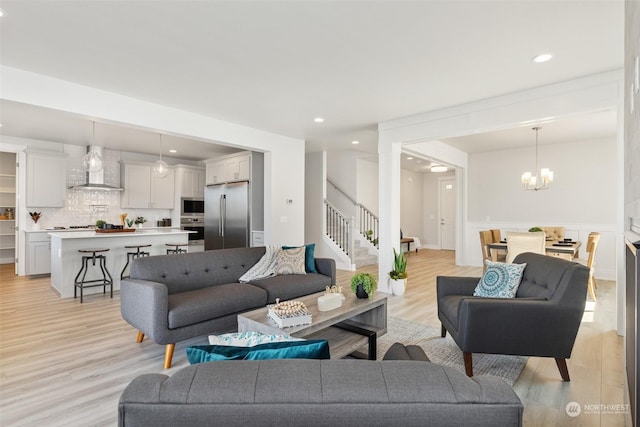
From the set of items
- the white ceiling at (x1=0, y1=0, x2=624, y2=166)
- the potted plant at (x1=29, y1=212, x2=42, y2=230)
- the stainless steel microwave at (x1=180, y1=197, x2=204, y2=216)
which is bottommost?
the potted plant at (x1=29, y1=212, x2=42, y2=230)

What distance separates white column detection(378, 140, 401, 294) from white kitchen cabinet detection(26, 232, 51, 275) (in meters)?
6.26

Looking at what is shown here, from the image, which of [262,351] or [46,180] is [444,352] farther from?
[46,180]

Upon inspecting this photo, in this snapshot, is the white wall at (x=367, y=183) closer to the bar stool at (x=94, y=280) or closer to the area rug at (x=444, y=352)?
the area rug at (x=444, y=352)

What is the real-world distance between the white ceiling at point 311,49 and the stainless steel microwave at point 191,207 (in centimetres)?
432

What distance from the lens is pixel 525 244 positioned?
15.7 feet

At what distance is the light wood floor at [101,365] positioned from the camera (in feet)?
6.88

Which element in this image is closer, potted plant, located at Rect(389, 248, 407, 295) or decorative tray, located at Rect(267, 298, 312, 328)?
decorative tray, located at Rect(267, 298, 312, 328)

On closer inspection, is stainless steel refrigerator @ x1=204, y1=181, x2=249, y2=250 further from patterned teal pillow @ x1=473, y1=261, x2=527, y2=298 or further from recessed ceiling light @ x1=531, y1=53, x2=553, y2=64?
recessed ceiling light @ x1=531, y1=53, x2=553, y2=64

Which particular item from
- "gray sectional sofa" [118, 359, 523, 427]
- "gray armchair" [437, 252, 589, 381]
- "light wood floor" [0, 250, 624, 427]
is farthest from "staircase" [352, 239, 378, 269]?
"gray sectional sofa" [118, 359, 523, 427]

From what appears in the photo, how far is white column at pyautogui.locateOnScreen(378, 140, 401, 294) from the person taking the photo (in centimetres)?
528

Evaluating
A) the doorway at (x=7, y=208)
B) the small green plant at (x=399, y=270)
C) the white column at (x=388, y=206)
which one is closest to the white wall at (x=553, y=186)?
the white column at (x=388, y=206)

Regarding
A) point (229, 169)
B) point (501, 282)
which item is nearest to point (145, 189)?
point (229, 169)

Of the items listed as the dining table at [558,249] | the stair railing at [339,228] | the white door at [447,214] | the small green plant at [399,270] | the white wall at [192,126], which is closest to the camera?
the white wall at [192,126]

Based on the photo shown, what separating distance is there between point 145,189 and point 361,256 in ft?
17.6
